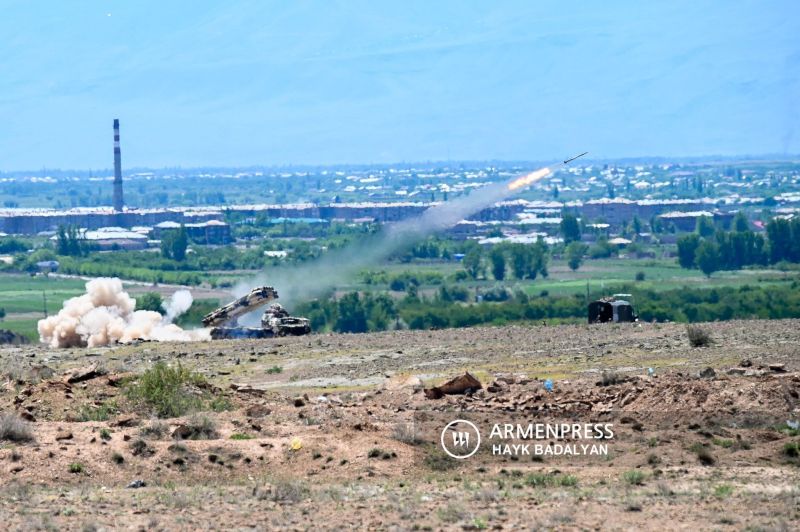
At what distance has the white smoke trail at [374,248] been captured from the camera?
2724 inches

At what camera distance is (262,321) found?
63.9 metres

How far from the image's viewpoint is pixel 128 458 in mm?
30422

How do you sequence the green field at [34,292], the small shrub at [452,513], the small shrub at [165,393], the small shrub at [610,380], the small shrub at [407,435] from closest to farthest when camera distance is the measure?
the small shrub at [452,513], the small shrub at [407,435], the small shrub at [165,393], the small shrub at [610,380], the green field at [34,292]

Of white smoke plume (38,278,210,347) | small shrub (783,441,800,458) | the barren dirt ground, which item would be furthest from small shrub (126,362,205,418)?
white smoke plume (38,278,210,347)

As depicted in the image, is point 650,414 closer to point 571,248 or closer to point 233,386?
point 233,386

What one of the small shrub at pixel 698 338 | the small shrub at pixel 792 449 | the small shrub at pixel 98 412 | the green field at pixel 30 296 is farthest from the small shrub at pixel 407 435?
the green field at pixel 30 296

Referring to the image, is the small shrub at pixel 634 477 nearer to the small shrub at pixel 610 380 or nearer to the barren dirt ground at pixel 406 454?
the barren dirt ground at pixel 406 454

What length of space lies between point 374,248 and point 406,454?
44.2m

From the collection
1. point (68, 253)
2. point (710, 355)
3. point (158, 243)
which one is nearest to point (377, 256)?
point (710, 355)

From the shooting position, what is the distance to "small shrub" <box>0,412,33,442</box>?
104 feet

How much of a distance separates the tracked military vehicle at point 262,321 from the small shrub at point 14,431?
30842 millimetres

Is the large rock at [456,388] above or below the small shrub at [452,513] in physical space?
below

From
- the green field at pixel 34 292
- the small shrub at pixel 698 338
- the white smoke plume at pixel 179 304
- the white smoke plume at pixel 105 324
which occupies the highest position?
the small shrub at pixel 698 338

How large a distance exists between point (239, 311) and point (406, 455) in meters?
34.5
